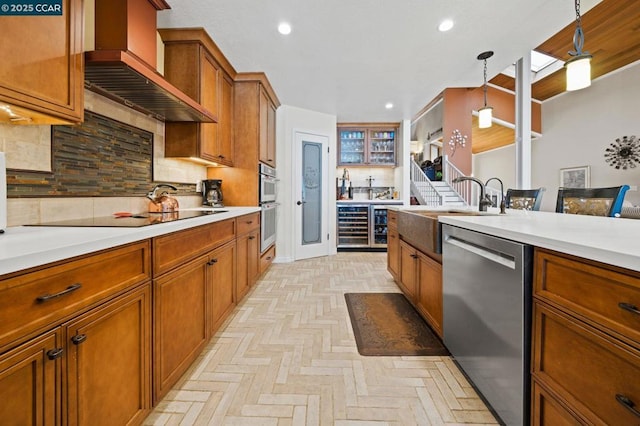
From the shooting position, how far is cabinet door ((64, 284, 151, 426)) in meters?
0.84

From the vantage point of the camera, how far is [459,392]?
1452 mm

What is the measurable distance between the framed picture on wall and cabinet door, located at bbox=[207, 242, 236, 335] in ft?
26.3

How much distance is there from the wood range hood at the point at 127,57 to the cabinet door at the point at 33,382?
130 centimetres

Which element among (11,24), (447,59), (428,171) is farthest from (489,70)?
(428,171)

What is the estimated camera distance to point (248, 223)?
110 inches

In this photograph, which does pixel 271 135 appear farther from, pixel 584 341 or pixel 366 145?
pixel 584 341

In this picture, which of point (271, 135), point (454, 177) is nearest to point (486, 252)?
point (271, 135)

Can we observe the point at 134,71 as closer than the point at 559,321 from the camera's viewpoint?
No

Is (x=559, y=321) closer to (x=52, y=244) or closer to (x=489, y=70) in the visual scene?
(x=52, y=244)

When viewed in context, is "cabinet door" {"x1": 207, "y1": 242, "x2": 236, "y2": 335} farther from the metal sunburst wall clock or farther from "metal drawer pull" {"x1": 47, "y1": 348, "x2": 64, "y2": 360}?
the metal sunburst wall clock

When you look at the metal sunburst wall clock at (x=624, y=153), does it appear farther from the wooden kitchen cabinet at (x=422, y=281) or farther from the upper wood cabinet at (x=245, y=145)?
the upper wood cabinet at (x=245, y=145)

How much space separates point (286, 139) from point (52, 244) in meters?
3.76

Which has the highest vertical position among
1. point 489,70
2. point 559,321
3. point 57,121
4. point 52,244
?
point 489,70

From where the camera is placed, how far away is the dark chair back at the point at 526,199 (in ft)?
8.14
